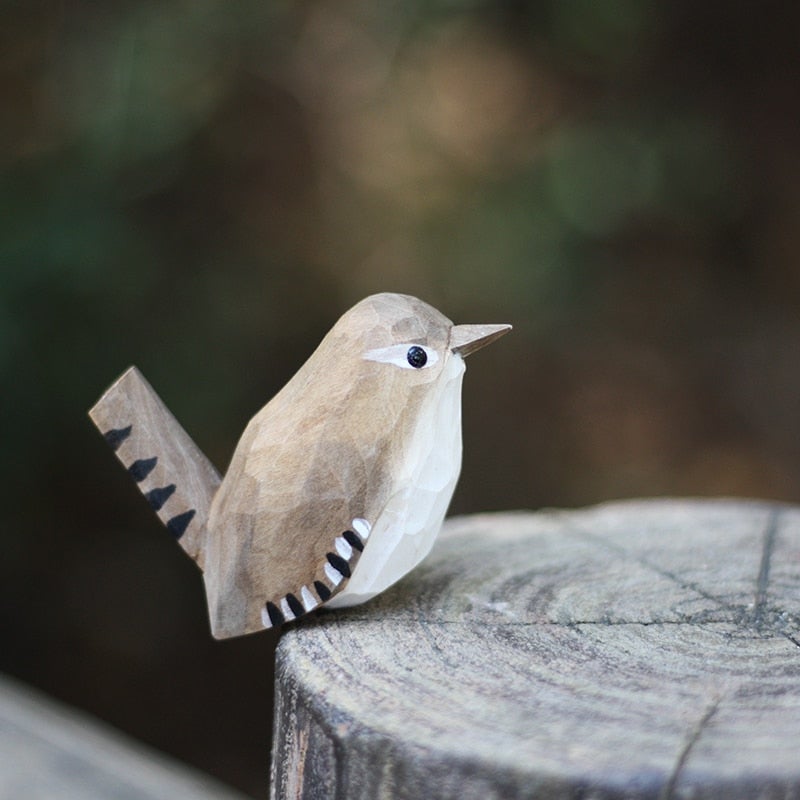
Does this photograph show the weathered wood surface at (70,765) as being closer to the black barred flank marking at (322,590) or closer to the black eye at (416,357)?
the black barred flank marking at (322,590)

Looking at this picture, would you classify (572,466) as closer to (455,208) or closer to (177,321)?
(455,208)

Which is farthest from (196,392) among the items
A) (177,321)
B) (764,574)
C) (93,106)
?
(764,574)

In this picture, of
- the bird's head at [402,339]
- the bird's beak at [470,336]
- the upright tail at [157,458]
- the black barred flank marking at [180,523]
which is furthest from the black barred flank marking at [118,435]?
the bird's beak at [470,336]

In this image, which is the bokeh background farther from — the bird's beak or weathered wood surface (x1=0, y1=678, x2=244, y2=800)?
the bird's beak

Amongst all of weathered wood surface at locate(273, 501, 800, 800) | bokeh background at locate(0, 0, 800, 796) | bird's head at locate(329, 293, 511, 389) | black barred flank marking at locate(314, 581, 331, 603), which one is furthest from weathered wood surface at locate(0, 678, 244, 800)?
bird's head at locate(329, 293, 511, 389)

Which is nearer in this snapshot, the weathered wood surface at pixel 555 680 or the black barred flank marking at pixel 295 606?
the weathered wood surface at pixel 555 680

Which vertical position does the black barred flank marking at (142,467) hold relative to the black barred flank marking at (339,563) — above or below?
above

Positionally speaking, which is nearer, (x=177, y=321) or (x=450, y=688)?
(x=450, y=688)
